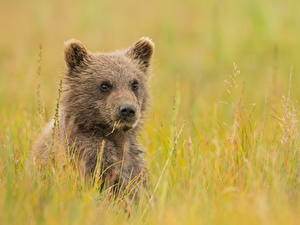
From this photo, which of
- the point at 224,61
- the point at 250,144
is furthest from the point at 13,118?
the point at 224,61

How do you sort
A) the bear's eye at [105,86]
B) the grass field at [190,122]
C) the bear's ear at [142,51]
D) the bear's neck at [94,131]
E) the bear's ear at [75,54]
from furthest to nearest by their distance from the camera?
the bear's ear at [142,51], the bear's ear at [75,54], the bear's eye at [105,86], the bear's neck at [94,131], the grass field at [190,122]

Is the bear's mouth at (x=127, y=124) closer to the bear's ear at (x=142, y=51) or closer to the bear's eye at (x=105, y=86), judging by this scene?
the bear's eye at (x=105, y=86)

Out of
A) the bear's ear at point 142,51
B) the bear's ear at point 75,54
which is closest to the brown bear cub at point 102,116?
the bear's ear at point 75,54

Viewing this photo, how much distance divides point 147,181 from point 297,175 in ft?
4.93

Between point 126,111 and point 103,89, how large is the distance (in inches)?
18.7

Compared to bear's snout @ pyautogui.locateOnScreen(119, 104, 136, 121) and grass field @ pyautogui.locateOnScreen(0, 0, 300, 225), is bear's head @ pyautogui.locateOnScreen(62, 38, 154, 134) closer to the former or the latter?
bear's snout @ pyautogui.locateOnScreen(119, 104, 136, 121)

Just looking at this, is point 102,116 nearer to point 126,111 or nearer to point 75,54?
point 126,111

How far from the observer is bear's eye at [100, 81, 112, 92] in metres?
6.66

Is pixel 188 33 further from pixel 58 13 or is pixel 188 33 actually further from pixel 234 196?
pixel 234 196

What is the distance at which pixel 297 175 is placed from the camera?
5352 millimetres

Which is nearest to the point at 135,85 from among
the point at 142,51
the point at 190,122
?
the point at 142,51

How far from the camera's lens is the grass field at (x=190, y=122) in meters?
4.60

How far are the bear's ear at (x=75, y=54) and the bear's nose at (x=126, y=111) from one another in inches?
32.0

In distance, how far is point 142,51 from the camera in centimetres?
743
